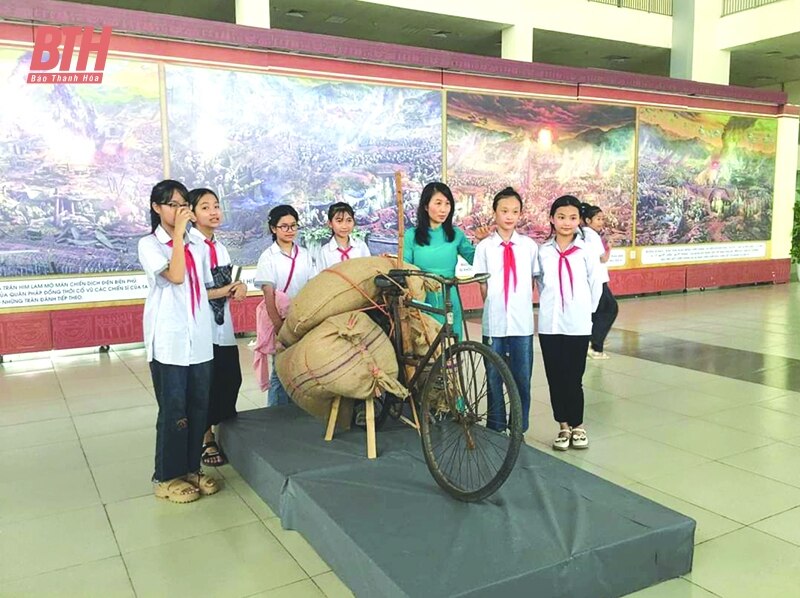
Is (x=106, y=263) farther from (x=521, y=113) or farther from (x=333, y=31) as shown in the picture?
(x=333, y=31)

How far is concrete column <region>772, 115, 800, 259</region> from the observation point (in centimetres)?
1163

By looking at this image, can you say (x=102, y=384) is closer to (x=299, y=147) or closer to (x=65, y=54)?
(x=65, y=54)

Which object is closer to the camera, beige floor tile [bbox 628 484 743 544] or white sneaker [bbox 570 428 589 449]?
beige floor tile [bbox 628 484 743 544]

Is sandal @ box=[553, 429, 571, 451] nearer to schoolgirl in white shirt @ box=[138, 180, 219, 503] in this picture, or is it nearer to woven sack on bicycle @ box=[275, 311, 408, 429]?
woven sack on bicycle @ box=[275, 311, 408, 429]

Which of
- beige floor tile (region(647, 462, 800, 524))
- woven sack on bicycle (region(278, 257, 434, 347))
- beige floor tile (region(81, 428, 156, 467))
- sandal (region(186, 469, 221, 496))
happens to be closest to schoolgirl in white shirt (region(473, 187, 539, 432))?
woven sack on bicycle (region(278, 257, 434, 347))

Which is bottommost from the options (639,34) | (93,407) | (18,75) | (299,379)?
(93,407)

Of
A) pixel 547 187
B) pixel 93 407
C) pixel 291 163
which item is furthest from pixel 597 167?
pixel 93 407

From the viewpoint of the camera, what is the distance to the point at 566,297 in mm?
3436

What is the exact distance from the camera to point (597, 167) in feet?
32.1

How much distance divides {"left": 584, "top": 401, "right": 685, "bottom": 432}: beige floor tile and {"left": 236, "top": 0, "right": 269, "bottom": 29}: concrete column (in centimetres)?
707

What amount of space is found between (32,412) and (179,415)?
2.24 meters

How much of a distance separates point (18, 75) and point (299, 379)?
4.96 meters

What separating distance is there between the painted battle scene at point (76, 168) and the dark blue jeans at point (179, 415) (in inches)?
162

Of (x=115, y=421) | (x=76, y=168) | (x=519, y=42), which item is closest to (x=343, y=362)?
(x=115, y=421)
